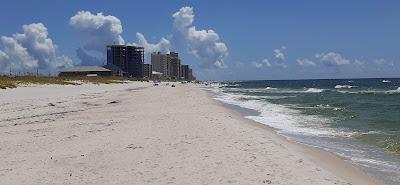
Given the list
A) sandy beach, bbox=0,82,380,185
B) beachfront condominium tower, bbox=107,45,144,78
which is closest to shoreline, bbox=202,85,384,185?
sandy beach, bbox=0,82,380,185

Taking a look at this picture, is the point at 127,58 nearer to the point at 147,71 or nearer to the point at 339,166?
the point at 147,71

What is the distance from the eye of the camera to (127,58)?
605 feet

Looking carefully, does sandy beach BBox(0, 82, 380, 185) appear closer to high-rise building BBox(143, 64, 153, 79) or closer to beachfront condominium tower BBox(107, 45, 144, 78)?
beachfront condominium tower BBox(107, 45, 144, 78)

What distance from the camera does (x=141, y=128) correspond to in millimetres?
14938

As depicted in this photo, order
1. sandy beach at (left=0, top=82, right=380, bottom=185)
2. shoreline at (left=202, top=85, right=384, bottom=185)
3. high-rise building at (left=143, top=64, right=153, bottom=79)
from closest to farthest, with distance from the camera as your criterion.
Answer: sandy beach at (left=0, top=82, right=380, bottom=185) < shoreline at (left=202, top=85, right=384, bottom=185) < high-rise building at (left=143, top=64, right=153, bottom=79)

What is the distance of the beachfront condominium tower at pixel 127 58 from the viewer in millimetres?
182125

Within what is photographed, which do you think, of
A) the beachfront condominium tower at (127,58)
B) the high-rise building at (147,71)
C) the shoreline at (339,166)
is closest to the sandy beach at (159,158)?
the shoreline at (339,166)

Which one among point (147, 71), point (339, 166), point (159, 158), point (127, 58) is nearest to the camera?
point (159, 158)

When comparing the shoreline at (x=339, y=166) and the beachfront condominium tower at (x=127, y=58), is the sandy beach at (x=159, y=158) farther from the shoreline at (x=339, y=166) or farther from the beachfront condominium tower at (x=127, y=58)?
the beachfront condominium tower at (x=127, y=58)

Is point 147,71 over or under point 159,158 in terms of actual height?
over

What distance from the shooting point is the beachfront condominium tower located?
182m

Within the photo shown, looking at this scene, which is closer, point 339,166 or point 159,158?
point 159,158

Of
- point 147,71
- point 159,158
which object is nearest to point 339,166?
point 159,158

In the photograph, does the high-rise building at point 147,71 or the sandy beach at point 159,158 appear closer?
the sandy beach at point 159,158
